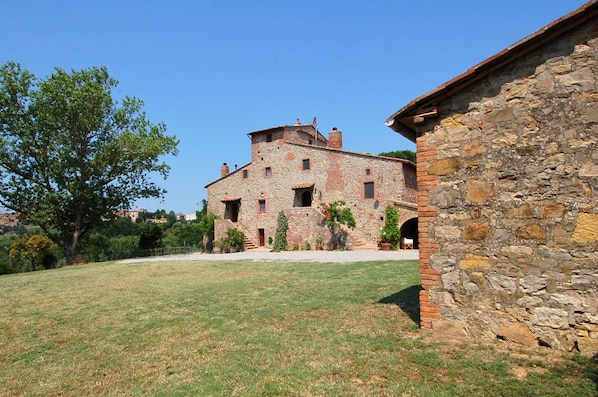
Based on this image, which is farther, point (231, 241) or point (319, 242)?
point (231, 241)

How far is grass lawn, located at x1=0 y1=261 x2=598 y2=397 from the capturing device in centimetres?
376

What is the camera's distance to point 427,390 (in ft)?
11.7

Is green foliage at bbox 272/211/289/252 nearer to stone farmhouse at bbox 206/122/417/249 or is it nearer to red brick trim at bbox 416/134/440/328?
stone farmhouse at bbox 206/122/417/249

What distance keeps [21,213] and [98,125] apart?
7.46 m

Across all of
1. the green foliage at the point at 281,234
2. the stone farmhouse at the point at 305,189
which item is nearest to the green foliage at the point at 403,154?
the stone farmhouse at the point at 305,189

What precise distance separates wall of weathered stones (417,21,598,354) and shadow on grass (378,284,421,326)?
0.94 m

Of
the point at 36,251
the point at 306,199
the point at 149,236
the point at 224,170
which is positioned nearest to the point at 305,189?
the point at 306,199

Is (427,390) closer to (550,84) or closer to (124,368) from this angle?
(124,368)

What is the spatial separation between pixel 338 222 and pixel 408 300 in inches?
757

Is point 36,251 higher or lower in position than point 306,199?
lower

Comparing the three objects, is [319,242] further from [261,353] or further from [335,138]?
[261,353]

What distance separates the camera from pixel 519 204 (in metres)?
4.70

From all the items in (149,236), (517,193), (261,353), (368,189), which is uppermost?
(368,189)

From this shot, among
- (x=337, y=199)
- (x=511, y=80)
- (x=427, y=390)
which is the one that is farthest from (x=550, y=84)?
(x=337, y=199)
